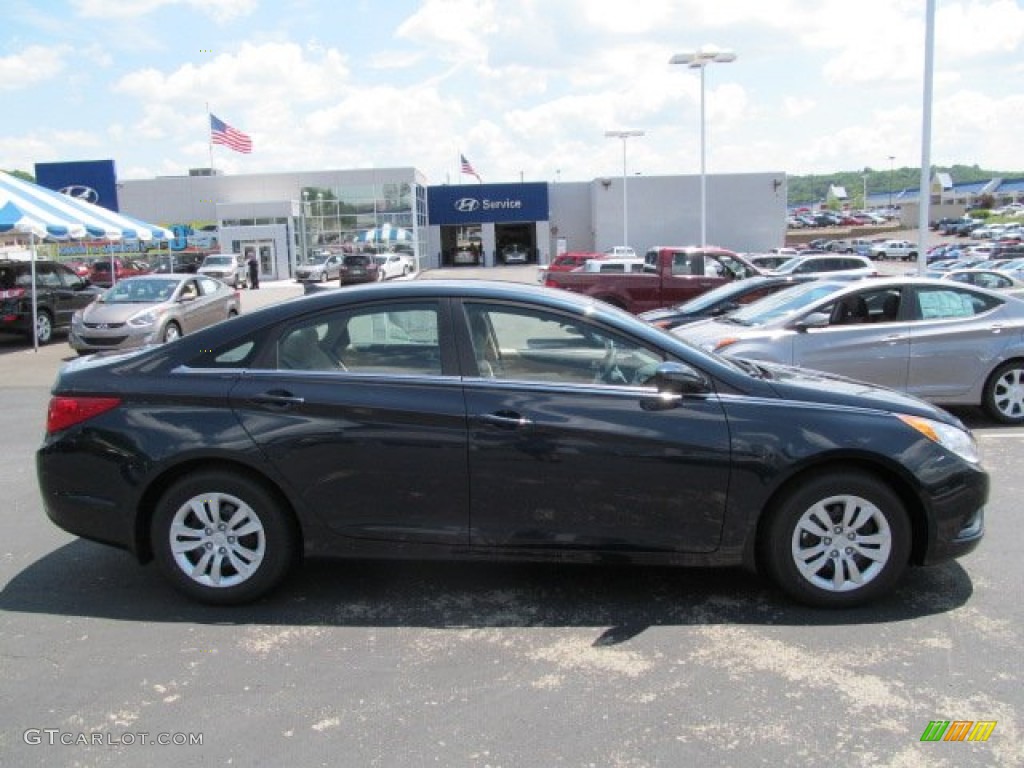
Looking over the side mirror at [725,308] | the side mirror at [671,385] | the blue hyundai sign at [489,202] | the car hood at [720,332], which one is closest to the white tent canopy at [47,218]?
the side mirror at [725,308]

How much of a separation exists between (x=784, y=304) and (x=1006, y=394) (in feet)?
7.29

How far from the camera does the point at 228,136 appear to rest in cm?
4522

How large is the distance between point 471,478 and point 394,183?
53.4 meters

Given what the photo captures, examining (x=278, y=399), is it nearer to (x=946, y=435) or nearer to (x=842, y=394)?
(x=842, y=394)

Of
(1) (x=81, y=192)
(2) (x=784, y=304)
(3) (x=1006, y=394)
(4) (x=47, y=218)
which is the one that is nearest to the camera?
(3) (x=1006, y=394)

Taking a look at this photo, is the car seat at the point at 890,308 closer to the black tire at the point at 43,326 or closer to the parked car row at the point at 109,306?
the parked car row at the point at 109,306

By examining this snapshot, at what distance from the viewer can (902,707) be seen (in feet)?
10.6

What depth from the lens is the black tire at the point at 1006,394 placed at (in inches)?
323

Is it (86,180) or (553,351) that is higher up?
(86,180)

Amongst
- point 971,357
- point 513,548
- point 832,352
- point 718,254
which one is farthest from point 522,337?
point 718,254

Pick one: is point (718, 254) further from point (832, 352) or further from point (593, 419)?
point (593, 419)

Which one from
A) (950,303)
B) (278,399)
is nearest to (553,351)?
(278,399)

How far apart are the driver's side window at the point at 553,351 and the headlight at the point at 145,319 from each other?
12.3 metres

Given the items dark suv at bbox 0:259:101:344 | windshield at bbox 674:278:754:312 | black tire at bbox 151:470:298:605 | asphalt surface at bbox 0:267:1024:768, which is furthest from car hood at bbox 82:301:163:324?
black tire at bbox 151:470:298:605
